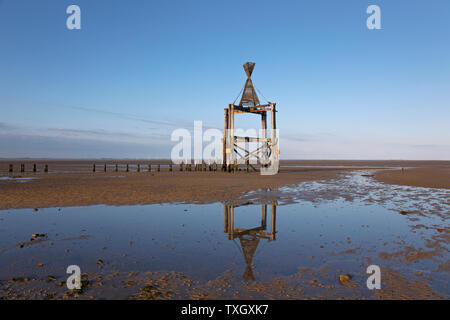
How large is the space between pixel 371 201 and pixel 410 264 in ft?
28.0

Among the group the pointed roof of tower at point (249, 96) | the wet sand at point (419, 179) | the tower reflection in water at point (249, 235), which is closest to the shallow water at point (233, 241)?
the tower reflection in water at point (249, 235)

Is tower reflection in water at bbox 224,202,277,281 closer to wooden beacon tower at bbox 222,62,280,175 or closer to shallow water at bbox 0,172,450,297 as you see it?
shallow water at bbox 0,172,450,297

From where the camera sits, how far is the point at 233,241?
22.1 ft

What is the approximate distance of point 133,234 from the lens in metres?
7.35

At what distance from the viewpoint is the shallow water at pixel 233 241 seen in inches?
197

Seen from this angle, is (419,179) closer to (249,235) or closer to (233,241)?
(249,235)

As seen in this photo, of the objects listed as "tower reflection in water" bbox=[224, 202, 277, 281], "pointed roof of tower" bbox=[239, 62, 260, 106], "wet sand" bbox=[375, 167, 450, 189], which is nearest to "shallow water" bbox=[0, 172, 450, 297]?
"tower reflection in water" bbox=[224, 202, 277, 281]

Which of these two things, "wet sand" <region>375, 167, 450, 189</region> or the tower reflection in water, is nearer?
the tower reflection in water

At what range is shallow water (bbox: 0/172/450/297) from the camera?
16.4ft

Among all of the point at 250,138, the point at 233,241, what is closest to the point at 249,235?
the point at 233,241
